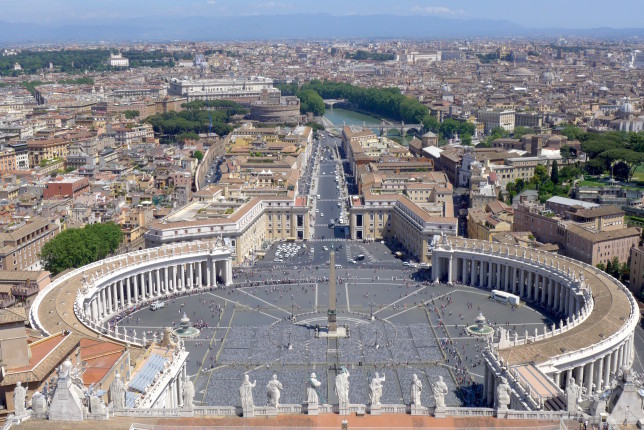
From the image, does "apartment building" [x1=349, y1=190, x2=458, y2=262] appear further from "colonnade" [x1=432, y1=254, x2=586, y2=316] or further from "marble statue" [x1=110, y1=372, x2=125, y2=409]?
"marble statue" [x1=110, y1=372, x2=125, y2=409]

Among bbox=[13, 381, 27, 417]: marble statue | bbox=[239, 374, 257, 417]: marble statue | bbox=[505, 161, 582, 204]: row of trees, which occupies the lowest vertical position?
bbox=[505, 161, 582, 204]: row of trees

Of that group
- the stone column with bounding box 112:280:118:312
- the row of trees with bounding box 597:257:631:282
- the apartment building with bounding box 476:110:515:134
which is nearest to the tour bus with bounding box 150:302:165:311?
the stone column with bounding box 112:280:118:312

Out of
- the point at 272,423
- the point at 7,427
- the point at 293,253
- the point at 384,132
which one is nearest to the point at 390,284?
the point at 293,253

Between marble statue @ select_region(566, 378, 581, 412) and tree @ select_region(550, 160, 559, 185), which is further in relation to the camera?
tree @ select_region(550, 160, 559, 185)

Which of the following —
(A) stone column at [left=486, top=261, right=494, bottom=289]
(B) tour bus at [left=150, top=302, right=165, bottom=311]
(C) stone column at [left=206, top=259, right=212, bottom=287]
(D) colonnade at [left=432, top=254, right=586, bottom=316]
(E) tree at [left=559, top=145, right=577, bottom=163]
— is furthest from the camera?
(E) tree at [left=559, top=145, right=577, bottom=163]

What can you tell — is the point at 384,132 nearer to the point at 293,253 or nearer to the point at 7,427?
the point at 293,253

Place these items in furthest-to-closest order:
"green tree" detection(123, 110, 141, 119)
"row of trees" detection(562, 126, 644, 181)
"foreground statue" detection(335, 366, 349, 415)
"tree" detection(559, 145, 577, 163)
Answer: "green tree" detection(123, 110, 141, 119)
"tree" detection(559, 145, 577, 163)
"row of trees" detection(562, 126, 644, 181)
"foreground statue" detection(335, 366, 349, 415)

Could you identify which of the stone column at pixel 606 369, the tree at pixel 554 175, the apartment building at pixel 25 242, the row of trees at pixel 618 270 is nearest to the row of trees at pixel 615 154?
the tree at pixel 554 175
